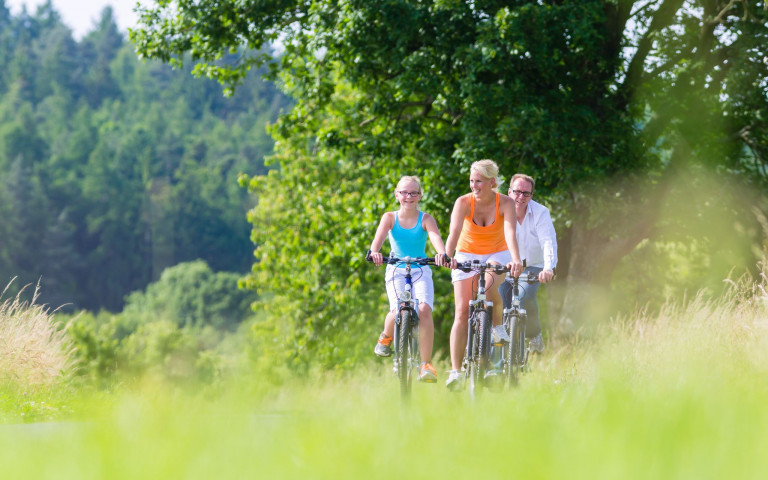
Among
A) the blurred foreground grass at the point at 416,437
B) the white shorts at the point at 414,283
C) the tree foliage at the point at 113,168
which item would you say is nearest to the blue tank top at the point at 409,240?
the white shorts at the point at 414,283

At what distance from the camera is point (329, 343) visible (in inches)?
949

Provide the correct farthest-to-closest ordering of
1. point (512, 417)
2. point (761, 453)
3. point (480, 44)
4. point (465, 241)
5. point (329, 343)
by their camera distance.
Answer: point (329, 343) < point (480, 44) < point (465, 241) < point (512, 417) < point (761, 453)

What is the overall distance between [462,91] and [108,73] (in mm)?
173462

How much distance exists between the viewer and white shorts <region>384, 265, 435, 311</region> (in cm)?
785

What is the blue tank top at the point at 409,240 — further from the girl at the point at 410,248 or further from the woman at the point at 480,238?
the woman at the point at 480,238

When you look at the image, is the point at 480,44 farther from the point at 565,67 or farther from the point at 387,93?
the point at 387,93

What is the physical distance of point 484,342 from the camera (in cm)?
771

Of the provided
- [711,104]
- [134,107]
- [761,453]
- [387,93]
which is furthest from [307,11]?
[134,107]

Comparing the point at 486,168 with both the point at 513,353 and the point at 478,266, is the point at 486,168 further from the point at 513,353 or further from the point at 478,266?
the point at 513,353

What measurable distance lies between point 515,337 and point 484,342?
353 mm

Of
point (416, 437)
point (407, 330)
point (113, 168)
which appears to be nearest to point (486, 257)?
point (407, 330)

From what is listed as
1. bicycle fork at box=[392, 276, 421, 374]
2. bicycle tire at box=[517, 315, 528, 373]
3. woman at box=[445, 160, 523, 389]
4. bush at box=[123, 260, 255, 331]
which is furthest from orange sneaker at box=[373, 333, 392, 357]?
bush at box=[123, 260, 255, 331]

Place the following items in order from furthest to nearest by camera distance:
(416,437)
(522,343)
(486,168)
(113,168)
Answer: (113,168)
(522,343)
(486,168)
(416,437)

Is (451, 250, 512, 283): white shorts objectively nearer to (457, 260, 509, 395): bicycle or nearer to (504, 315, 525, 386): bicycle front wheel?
(457, 260, 509, 395): bicycle
